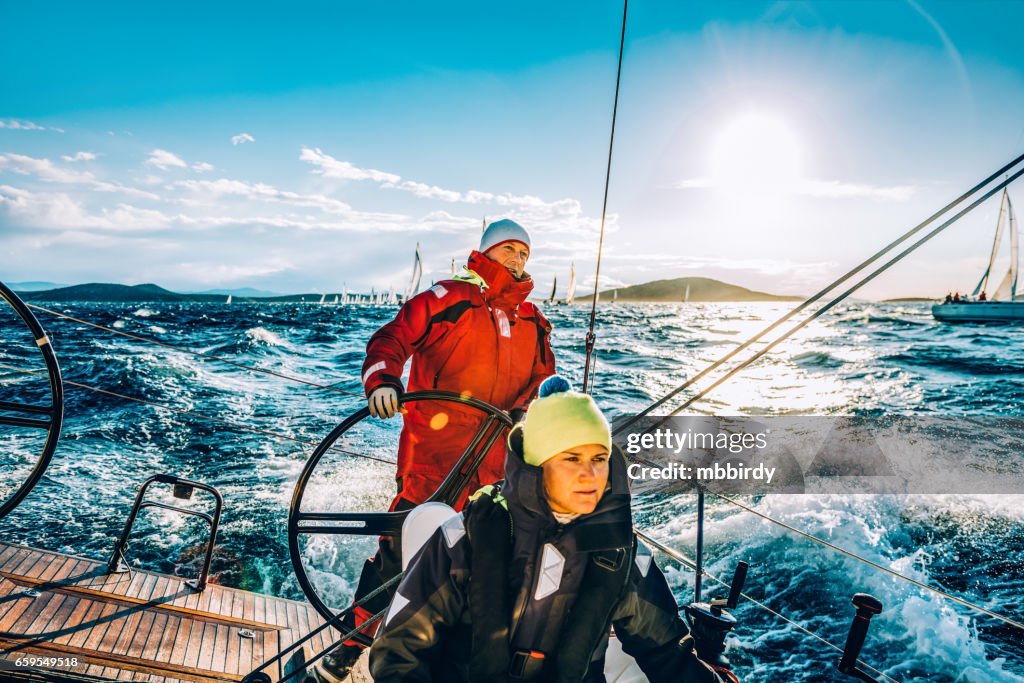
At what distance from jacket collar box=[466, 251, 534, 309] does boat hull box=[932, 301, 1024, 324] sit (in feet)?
153

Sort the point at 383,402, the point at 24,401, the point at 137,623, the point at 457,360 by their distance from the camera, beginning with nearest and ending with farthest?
the point at 383,402 < the point at 457,360 < the point at 137,623 < the point at 24,401

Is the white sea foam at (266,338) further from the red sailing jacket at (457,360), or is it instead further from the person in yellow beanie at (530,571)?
the person in yellow beanie at (530,571)

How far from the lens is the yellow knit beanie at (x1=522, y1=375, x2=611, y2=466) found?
1.40m

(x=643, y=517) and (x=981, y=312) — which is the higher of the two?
(x=981, y=312)

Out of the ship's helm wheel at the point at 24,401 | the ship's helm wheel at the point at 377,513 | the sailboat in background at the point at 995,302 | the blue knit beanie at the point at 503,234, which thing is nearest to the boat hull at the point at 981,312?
the sailboat in background at the point at 995,302

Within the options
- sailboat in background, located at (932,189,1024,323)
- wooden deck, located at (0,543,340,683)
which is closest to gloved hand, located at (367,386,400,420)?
wooden deck, located at (0,543,340,683)

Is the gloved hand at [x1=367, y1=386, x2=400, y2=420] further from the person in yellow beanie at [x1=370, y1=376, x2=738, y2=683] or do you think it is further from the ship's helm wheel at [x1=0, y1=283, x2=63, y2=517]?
the ship's helm wheel at [x1=0, y1=283, x2=63, y2=517]

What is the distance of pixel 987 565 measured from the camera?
15.4 ft

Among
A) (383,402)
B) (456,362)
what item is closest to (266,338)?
(456,362)

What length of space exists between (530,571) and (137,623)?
2410mm

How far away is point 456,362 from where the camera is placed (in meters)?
2.28

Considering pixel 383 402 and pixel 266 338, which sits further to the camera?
pixel 266 338

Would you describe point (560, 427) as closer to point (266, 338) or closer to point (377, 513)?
point (377, 513)

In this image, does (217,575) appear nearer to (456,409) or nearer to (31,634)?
(31,634)
